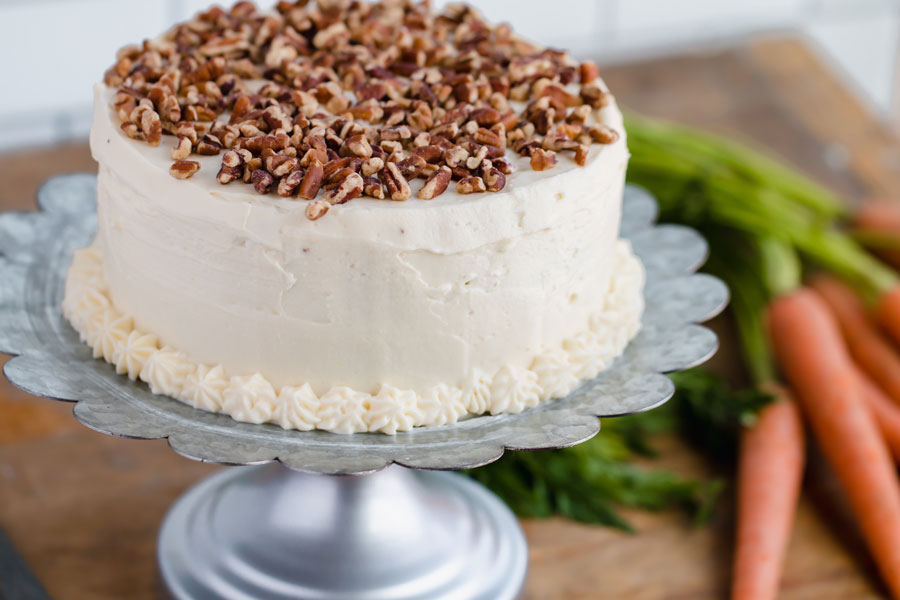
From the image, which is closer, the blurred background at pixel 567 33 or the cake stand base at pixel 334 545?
the cake stand base at pixel 334 545

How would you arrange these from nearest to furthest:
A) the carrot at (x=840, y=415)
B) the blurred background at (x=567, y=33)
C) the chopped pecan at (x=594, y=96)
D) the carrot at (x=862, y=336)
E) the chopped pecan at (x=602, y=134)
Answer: the chopped pecan at (x=602, y=134) < the chopped pecan at (x=594, y=96) < the carrot at (x=840, y=415) < the carrot at (x=862, y=336) < the blurred background at (x=567, y=33)

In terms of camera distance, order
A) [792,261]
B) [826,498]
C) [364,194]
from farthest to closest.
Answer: [792,261] → [826,498] → [364,194]

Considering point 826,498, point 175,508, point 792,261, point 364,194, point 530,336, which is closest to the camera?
point 364,194

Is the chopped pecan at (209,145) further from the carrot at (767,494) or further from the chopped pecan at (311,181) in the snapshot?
the carrot at (767,494)

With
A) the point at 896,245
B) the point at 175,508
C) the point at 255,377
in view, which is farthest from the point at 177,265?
the point at 896,245

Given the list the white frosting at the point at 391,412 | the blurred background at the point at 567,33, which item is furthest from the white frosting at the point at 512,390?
the blurred background at the point at 567,33

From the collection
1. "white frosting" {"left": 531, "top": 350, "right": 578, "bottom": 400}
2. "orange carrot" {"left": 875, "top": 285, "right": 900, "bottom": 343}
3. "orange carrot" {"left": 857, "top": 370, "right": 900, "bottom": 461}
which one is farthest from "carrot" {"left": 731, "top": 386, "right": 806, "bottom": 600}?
"white frosting" {"left": 531, "top": 350, "right": 578, "bottom": 400}

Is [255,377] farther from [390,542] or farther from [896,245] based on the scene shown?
[896,245]

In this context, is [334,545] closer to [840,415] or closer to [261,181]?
[261,181]
